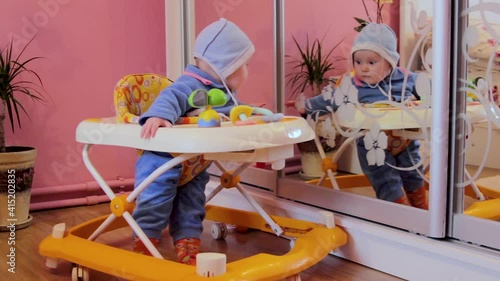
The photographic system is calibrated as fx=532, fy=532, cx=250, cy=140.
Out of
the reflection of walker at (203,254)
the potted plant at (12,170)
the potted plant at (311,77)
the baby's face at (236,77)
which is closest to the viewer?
the reflection of walker at (203,254)

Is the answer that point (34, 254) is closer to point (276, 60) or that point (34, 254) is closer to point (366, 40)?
point (276, 60)

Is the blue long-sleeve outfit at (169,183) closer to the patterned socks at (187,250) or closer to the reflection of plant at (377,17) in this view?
the patterned socks at (187,250)

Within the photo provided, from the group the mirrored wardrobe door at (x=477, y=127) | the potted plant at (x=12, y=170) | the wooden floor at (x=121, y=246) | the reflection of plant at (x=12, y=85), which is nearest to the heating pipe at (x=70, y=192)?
the wooden floor at (x=121, y=246)

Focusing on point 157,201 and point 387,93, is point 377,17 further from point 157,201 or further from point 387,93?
point 157,201

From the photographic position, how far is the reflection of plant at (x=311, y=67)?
185cm

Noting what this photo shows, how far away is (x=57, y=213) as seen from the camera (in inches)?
89.1

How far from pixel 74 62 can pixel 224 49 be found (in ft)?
3.58

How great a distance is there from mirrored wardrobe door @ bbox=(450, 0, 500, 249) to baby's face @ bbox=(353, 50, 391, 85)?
275mm

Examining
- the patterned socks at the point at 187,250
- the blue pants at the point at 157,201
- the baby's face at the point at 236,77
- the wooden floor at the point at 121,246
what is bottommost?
the wooden floor at the point at 121,246

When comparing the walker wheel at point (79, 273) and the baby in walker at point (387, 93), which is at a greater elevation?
the baby in walker at point (387, 93)

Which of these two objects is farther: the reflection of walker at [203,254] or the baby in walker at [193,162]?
the baby in walker at [193,162]

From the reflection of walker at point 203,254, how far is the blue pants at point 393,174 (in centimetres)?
18

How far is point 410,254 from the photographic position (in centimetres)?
143

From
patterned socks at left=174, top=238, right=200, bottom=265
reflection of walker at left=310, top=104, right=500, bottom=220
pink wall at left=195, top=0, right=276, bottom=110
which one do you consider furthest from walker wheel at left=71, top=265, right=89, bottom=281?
pink wall at left=195, top=0, right=276, bottom=110
